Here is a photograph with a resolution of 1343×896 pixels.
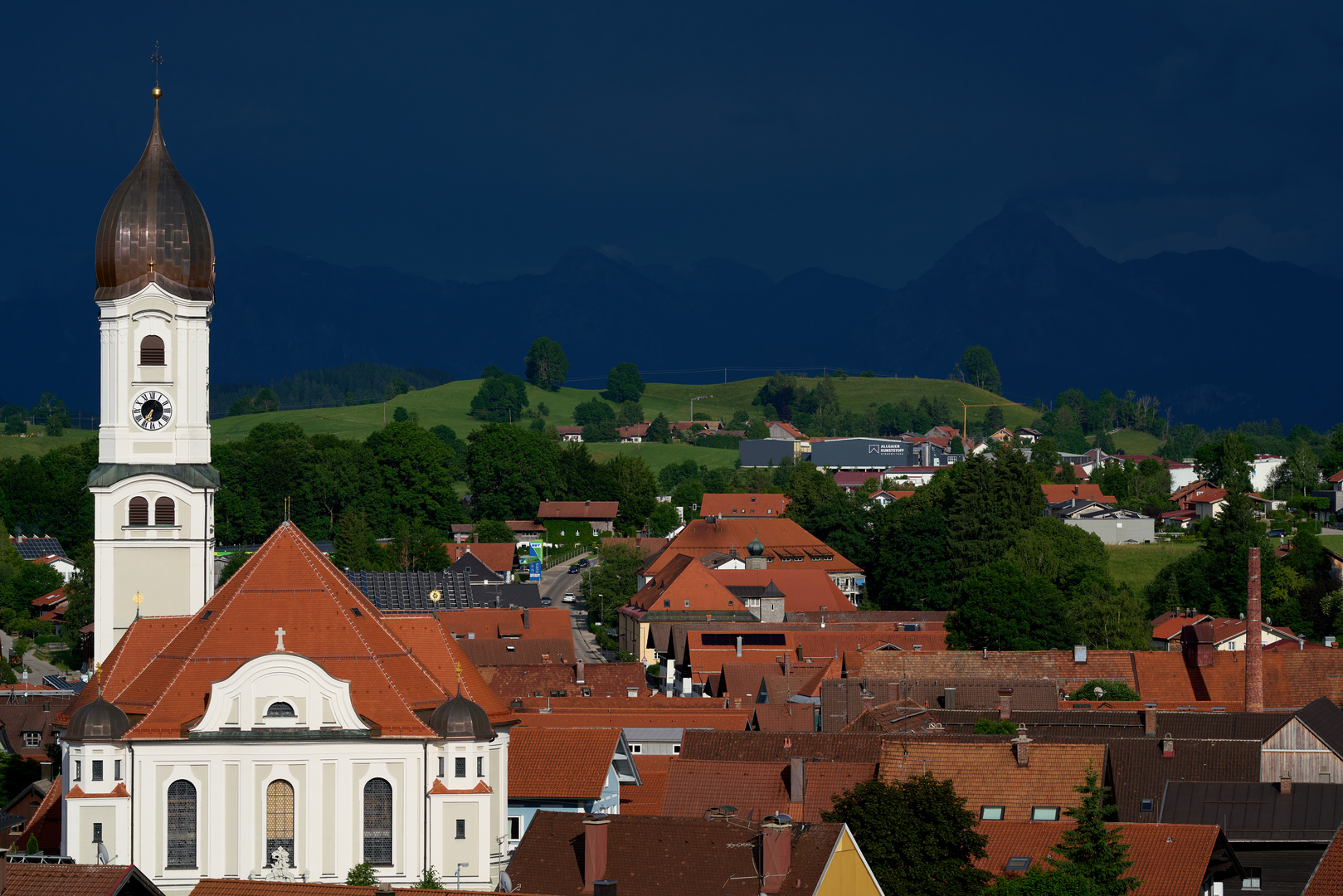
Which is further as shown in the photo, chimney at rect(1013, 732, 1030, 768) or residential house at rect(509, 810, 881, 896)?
chimney at rect(1013, 732, 1030, 768)

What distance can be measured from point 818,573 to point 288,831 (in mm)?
67993

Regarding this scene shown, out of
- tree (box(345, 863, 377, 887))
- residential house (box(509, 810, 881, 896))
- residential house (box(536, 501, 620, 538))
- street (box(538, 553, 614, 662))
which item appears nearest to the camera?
residential house (box(509, 810, 881, 896))

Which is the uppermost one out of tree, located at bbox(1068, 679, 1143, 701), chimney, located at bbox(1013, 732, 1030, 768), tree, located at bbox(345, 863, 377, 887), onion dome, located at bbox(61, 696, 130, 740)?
onion dome, located at bbox(61, 696, 130, 740)

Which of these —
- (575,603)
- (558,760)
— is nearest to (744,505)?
(575,603)

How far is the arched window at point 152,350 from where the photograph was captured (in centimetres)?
5162

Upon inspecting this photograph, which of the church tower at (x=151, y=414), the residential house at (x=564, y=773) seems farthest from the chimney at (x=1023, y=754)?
the church tower at (x=151, y=414)

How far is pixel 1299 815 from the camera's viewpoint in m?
42.1

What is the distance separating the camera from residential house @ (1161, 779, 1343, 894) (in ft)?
133

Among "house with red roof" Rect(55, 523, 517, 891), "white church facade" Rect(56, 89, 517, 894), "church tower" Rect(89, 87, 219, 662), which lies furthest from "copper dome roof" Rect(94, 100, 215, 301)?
"house with red roof" Rect(55, 523, 517, 891)

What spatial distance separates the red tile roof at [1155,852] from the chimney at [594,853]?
8.06 meters

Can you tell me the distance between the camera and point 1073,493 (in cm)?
14825

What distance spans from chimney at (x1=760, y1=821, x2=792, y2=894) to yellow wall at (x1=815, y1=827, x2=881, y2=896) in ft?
4.73

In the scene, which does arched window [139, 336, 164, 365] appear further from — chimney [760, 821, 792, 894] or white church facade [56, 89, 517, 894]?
chimney [760, 821, 792, 894]

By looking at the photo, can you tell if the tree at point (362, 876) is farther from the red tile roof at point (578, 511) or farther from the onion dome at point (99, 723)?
the red tile roof at point (578, 511)
